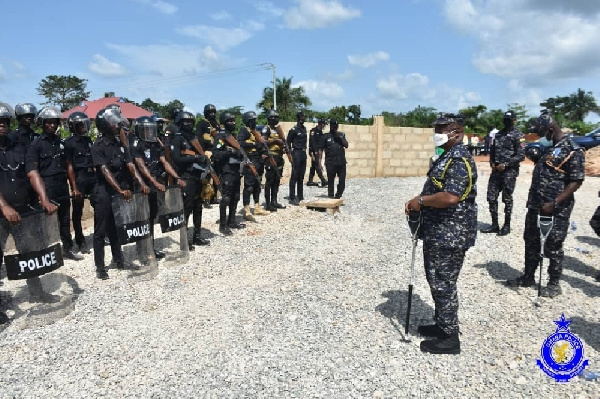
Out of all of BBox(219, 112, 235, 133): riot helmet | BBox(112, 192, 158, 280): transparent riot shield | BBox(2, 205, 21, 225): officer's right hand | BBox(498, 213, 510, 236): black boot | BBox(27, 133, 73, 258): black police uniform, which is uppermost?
BBox(219, 112, 235, 133): riot helmet

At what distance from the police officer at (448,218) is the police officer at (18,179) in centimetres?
353

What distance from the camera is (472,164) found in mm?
3146

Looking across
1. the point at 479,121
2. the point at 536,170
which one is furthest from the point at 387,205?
the point at 479,121

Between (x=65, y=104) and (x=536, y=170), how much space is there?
52.2 m

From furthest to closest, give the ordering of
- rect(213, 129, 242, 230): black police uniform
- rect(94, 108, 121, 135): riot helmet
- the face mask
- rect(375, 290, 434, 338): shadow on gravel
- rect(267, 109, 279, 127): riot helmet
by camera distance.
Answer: rect(267, 109, 279, 127): riot helmet → rect(213, 129, 242, 230): black police uniform → rect(94, 108, 121, 135): riot helmet → rect(375, 290, 434, 338): shadow on gravel → the face mask

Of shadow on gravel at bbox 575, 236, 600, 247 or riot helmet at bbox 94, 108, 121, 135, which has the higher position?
riot helmet at bbox 94, 108, 121, 135

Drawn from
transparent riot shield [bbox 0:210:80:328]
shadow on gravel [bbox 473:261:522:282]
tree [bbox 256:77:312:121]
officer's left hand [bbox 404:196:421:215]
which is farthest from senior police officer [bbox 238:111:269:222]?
tree [bbox 256:77:312:121]

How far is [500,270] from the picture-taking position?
5387 millimetres

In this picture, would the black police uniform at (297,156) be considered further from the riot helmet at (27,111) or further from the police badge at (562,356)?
the police badge at (562,356)

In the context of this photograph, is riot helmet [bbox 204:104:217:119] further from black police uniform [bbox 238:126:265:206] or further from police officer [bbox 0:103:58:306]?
police officer [bbox 0:103:58:306]

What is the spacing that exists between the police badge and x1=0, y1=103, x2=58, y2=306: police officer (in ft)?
15.1

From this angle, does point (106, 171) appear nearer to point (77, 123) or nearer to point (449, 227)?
point (77, 123)

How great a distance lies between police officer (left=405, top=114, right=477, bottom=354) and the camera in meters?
3.09

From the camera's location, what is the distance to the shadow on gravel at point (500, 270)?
16.9 ft
